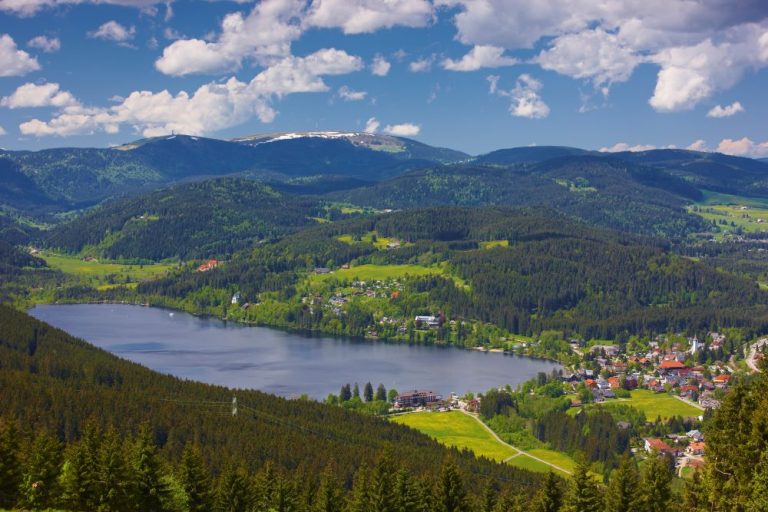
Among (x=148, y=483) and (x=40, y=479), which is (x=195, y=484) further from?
(x=40, y=479)

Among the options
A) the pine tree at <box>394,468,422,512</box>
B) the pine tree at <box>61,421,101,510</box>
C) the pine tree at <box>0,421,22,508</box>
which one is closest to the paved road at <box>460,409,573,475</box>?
the pine tree at <box>394,468,422,512</box>

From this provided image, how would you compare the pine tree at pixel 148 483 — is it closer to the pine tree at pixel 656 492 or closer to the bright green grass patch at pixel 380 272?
the pine tree at pixel 656 492

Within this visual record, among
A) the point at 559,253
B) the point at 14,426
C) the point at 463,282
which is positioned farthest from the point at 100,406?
the point at 559,253

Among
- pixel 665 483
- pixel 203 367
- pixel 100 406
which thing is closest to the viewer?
pixel 665 483

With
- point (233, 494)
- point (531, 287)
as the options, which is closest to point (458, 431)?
point (233, 494)

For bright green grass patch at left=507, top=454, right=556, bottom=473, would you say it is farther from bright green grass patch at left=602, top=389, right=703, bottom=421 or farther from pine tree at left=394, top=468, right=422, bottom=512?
pine tree at left=394, top=468, right=422, bottom=512

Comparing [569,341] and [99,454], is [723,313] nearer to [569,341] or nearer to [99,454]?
[569,341]

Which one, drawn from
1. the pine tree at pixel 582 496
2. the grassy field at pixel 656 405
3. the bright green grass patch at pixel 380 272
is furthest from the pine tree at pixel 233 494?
the bright green grass patch at pixel 380 272
